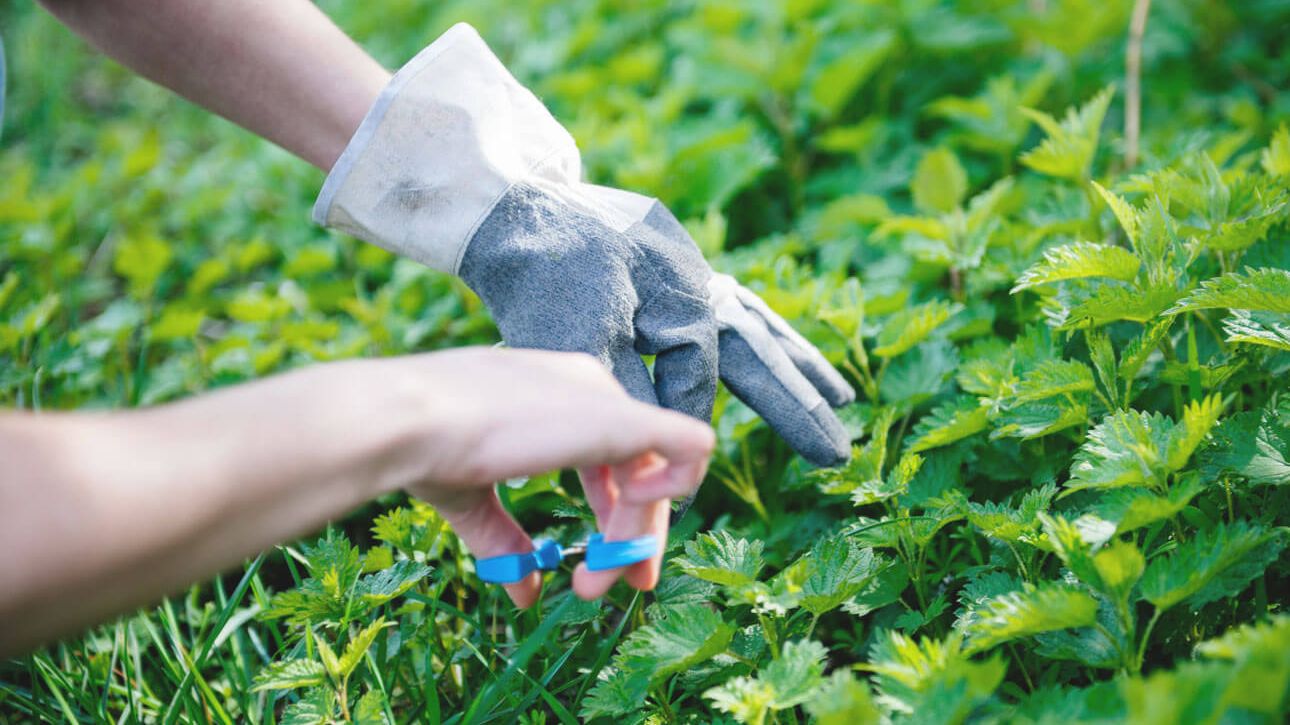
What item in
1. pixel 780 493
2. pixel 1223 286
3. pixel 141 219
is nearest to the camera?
pixel 1223 286

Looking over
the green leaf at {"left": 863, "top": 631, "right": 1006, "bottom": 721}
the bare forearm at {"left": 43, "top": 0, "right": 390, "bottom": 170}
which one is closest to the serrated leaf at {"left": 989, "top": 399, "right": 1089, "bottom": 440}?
the green leaf at {"left": 863, "top": 631, "right": 1006, "bottom": 721}

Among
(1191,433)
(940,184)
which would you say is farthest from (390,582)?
(940,184)

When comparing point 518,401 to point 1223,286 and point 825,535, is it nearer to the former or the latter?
point 825,535

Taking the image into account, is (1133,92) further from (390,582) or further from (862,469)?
(390,582)

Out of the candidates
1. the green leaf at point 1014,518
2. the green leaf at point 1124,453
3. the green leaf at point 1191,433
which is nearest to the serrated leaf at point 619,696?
the green leaf at point 1014,518

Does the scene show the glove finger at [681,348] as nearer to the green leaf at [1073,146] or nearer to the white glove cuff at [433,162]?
the white glove cuff at [433,162]

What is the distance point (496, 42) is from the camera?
3.50 meters

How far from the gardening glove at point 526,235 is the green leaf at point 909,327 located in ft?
0.72

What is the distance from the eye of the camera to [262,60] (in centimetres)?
144

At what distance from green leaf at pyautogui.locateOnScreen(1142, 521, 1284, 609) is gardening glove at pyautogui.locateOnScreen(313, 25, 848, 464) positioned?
1.49ft

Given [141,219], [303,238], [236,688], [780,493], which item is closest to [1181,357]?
[780,493]

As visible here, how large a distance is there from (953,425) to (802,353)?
24 centimetres

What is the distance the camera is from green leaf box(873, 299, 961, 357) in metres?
1.47

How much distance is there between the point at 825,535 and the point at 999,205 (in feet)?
2.89
